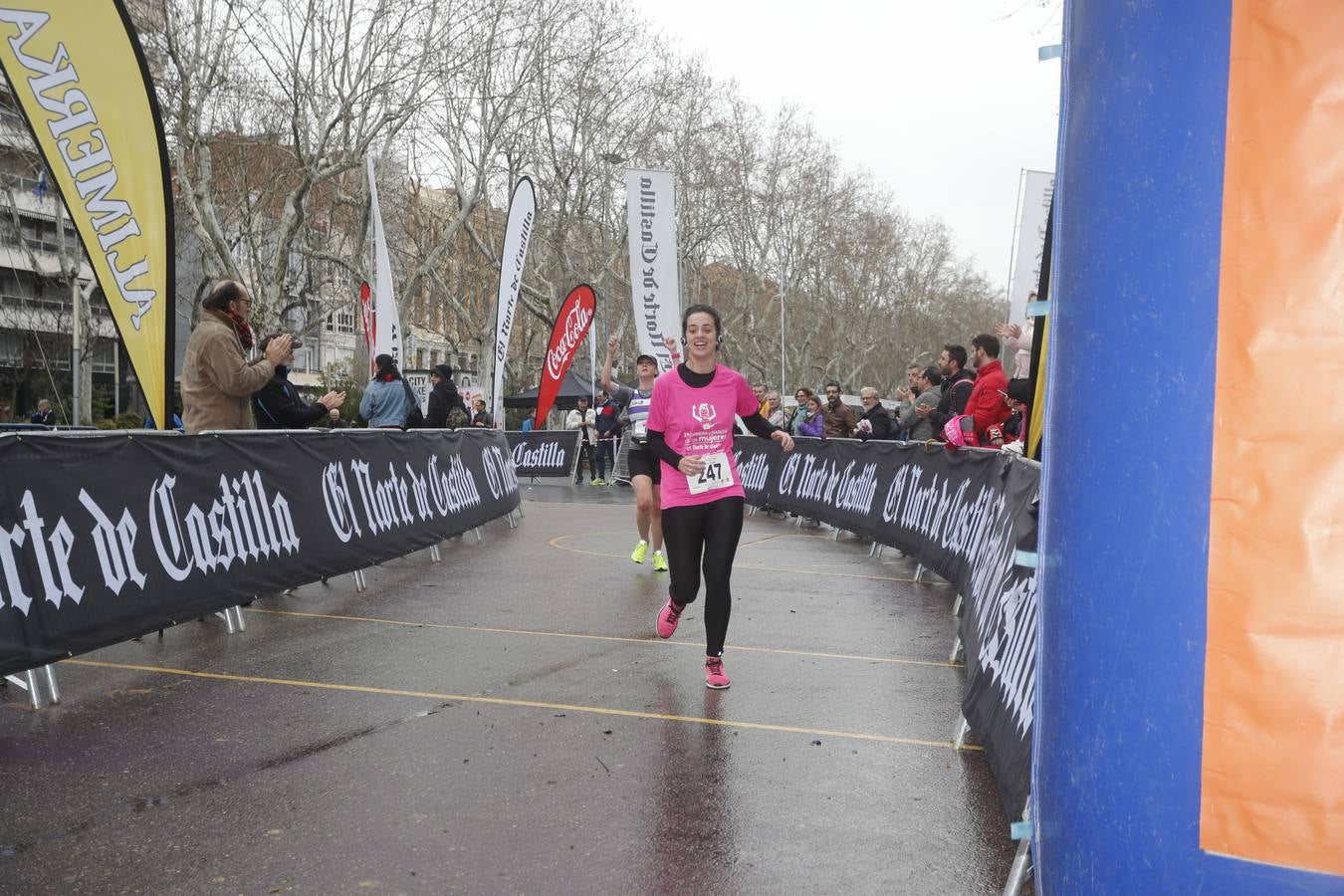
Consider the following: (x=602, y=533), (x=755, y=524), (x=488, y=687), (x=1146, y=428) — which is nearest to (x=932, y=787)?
(x=488, y=687)

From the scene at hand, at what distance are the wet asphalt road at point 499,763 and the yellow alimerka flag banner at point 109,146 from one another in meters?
2.22

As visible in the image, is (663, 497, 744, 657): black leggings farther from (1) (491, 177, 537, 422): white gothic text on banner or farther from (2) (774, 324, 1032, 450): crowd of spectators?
(1) (491, 177, 537, 422): white gothic text on banner

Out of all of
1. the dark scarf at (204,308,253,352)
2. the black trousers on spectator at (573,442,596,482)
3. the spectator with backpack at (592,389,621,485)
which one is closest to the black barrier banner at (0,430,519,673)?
the dark scarf at (204,308,253,352)

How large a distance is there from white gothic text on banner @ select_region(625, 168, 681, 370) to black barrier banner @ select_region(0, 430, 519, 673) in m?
6.75

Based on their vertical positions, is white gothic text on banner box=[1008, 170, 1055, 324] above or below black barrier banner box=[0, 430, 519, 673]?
above

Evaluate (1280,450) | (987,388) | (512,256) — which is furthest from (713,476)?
(512,256)

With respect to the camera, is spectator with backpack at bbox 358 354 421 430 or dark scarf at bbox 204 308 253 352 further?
spectator with backpack at bbox 358 354 421 430

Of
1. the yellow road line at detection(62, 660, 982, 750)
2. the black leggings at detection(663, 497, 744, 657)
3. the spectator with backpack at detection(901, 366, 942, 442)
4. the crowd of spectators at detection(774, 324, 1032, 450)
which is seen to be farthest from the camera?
the spectator with backpack at detection(901, 366, 942, 442)

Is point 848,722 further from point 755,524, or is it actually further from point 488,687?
point 755,524

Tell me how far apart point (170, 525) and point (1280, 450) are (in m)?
6.30

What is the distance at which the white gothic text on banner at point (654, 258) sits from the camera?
56.9 feet

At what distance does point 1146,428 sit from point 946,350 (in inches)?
443

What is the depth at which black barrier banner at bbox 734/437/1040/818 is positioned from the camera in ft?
14.1

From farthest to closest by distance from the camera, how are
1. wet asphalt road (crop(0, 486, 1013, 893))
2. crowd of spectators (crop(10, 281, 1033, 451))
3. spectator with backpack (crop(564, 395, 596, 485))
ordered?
spectator with backpack (crop(564, 395, 596, 485)) → crowd of spectators (crop(10, 281, 1033, 451)) → wet asphalt road (crop(0, 486, 1013, 893))
